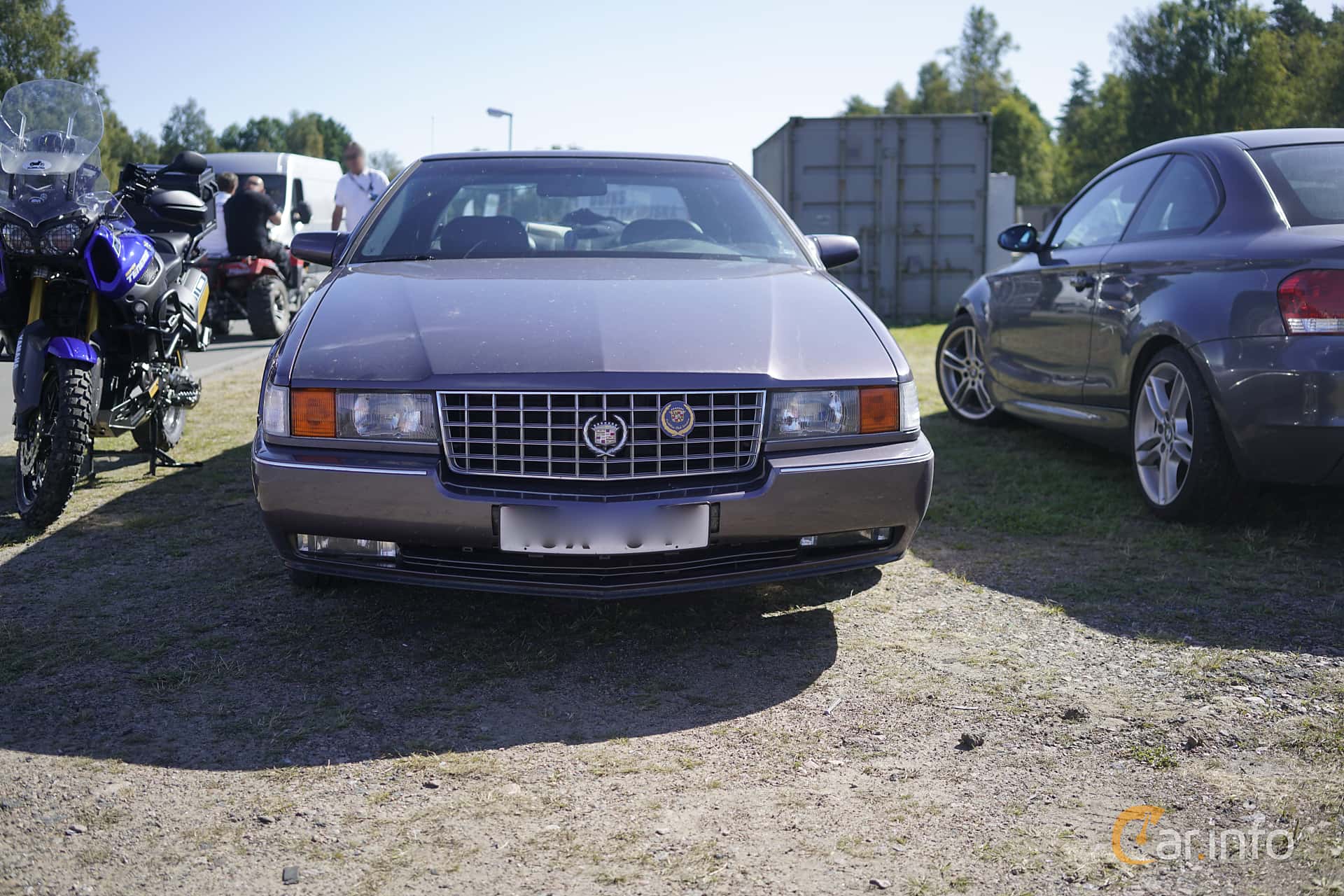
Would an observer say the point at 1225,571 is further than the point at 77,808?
Yes

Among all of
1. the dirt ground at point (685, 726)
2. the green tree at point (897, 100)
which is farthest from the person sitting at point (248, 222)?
the green tree at point (897, 100)

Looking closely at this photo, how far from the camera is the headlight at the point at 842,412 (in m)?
3.37

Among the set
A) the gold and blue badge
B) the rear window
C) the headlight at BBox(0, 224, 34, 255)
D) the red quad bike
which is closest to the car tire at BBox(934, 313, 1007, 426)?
the rear window

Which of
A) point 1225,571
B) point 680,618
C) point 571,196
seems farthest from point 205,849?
point 1225,571

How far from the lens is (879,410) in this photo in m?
3.49

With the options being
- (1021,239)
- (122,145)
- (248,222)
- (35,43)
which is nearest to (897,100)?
(122,145)

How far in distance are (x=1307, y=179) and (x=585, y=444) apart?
311 centimetres

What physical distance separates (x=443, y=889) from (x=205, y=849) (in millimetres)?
511

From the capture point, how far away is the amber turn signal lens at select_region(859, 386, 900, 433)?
11.4ft

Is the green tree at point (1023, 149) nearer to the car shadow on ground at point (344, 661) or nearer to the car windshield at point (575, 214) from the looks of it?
the car windshield at point (575, 214)

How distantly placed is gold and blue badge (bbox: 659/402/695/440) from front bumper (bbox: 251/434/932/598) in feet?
0.52

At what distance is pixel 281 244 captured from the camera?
14.2 metres

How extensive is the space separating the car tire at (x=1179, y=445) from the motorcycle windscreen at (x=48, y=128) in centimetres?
456

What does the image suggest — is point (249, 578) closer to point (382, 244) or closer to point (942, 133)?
point (382, 244)
